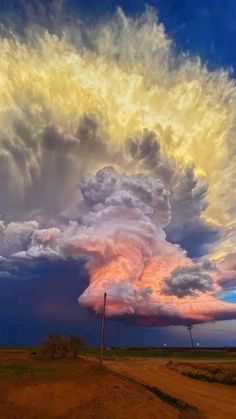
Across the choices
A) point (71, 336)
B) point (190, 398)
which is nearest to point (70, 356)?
Result: point (71, 336)

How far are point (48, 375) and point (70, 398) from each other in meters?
10.4

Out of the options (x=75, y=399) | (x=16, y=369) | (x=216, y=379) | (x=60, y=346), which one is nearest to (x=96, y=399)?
(x=75, y=399)

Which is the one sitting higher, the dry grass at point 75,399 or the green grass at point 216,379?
the green grass at point 216,379

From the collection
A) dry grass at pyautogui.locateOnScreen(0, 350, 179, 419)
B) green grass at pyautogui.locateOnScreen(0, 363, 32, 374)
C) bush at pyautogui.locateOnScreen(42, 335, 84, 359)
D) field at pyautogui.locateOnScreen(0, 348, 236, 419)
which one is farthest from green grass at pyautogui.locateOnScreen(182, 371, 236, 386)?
bush at pyautogui.locateOnScreen(42, 335, 84, 359)

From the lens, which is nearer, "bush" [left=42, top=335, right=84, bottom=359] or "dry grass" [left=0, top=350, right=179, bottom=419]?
"dry grass" [left=0, top=350, right=179, bottom=419]

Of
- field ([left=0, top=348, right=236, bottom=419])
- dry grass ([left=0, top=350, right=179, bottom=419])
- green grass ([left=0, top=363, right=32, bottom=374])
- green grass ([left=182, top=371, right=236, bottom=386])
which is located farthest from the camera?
green grass ([left=182, top=371, right=236, bottom=386])

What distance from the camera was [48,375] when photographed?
123 feet

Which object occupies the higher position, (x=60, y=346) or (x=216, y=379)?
(x=60, y=346)

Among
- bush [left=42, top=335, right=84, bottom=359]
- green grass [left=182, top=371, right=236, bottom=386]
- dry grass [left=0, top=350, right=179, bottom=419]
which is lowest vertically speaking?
dry grass [left=0, top=350, right=179, bottom=419]

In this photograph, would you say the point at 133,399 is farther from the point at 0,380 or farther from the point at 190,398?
the point at 0,380

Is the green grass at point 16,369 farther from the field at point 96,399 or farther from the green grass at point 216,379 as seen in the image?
the green grass at point 216,379

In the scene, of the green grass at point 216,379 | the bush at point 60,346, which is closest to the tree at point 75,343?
the bush at point 60,346

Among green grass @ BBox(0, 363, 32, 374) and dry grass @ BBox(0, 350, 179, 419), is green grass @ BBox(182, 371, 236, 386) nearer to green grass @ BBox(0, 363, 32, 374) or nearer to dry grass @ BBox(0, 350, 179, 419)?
dry grass @ BBox(0, 350, 179, 419)

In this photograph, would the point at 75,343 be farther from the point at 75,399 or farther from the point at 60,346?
the point at 75,399
